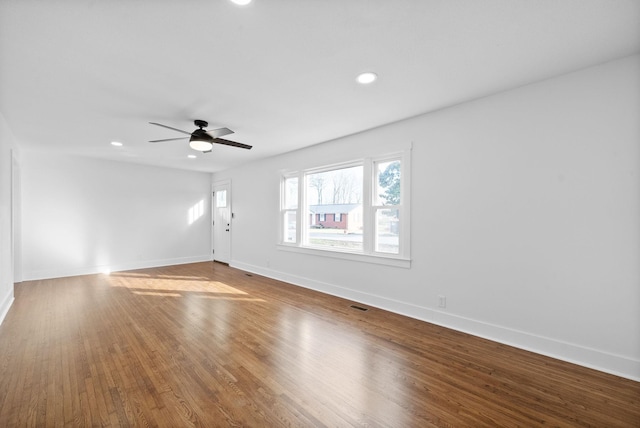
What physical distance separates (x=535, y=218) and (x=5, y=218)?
21.1ft

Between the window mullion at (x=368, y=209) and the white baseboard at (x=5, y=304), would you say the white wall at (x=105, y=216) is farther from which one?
the window mullion at (x=368, y=209)

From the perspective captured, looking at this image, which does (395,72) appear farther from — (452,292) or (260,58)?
(452,292)

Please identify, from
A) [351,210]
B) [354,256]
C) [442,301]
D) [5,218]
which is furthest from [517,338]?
[5,218]

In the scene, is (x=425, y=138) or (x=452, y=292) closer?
(x=452, y=292)

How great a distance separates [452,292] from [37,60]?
4.62 meters

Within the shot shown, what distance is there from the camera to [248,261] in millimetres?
6641

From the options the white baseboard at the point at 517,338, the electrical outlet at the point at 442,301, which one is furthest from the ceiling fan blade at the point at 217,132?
the electrical outlet at the point at 442,301

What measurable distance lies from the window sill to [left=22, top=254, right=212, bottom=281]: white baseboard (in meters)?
3.50

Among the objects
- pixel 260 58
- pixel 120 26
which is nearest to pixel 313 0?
pixel 260 58

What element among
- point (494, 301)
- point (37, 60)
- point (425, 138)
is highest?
point (37, 60)

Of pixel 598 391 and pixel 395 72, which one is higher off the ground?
pixel 395 72

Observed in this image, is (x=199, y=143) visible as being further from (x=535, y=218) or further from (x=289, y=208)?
(x=535, y=218)

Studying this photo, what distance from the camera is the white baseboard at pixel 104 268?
18.4ft

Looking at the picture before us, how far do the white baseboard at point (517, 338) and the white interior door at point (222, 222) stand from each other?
13.6ft
